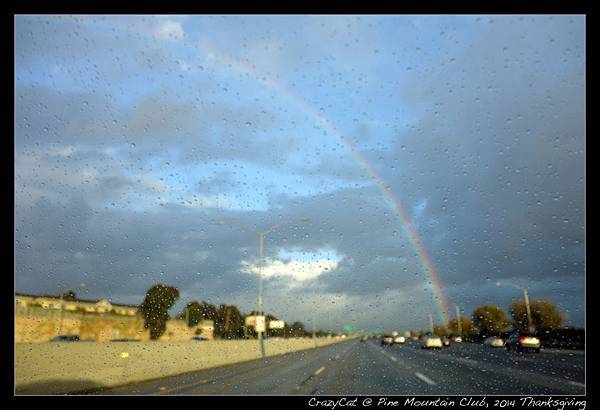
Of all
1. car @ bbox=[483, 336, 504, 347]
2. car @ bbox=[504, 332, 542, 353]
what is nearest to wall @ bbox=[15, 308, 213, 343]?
car @ bbox=[504, 332, 542, 353]

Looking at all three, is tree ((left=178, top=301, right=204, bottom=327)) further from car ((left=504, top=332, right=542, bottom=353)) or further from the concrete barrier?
car ((left=504, top=332, right=542, bottom=353))

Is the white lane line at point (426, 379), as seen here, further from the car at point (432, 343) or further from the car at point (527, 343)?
the car at point (432, 343)

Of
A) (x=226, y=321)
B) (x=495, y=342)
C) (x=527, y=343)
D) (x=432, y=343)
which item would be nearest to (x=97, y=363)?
(x=226, y=321)

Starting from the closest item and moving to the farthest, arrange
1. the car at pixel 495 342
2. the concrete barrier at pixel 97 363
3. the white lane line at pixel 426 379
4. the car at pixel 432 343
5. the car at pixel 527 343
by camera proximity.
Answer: the concrete barrier at pixel 97 363 < the white lane line at pixel 426 379 < the car at pixel 527 343 < the car at pixel 432 343 < the car at pixel 495 342

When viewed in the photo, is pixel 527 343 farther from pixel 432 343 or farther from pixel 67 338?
pixel 67 338

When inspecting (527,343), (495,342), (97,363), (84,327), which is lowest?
(495,342)

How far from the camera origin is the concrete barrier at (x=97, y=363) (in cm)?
1063

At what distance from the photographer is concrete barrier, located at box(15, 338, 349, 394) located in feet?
34.9

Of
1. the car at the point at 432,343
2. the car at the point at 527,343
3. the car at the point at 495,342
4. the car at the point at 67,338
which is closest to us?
the car at the point at 67,338

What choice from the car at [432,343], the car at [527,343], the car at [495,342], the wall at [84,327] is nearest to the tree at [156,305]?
the wall at [84,327]

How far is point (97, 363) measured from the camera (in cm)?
1326

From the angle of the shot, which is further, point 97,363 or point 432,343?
point 432,343
